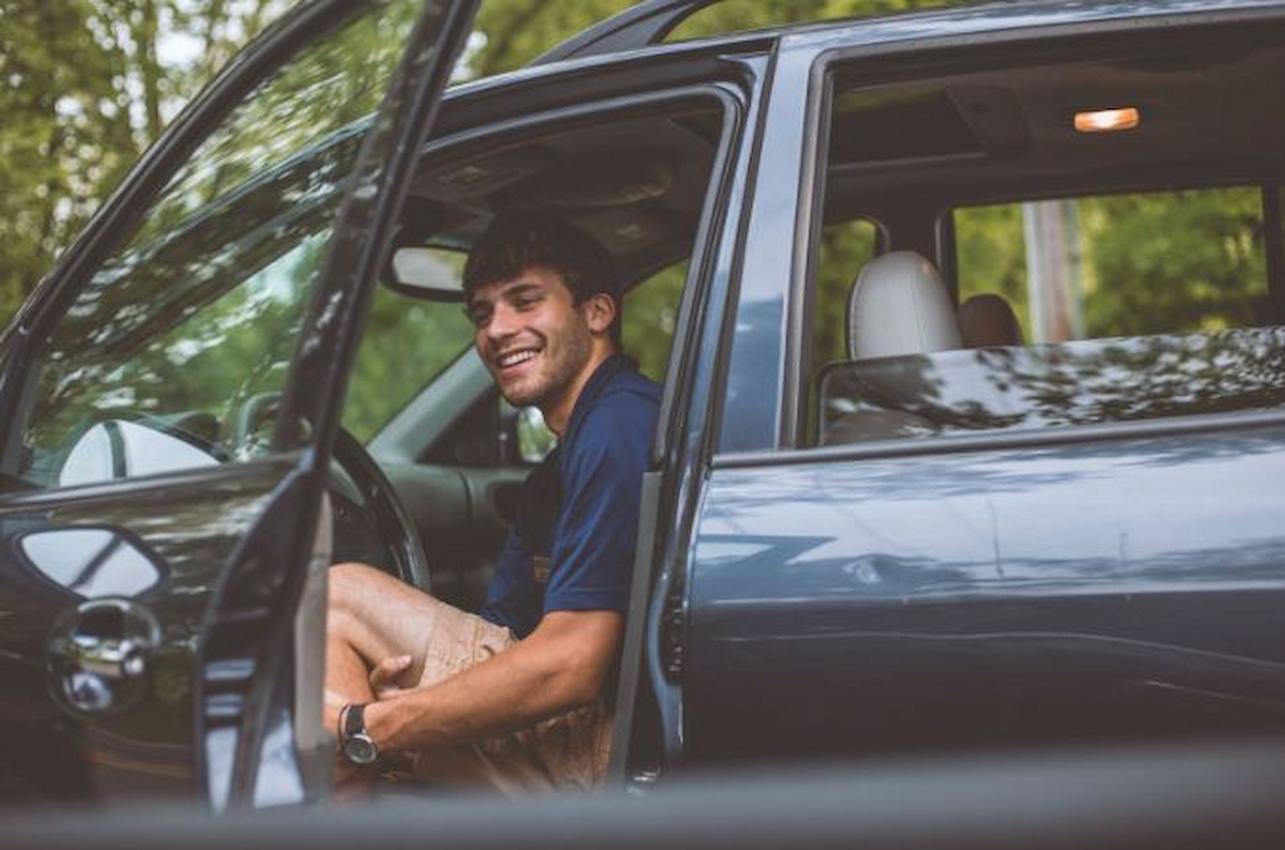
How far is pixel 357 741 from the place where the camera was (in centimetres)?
256

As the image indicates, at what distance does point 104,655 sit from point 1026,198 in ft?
8.36

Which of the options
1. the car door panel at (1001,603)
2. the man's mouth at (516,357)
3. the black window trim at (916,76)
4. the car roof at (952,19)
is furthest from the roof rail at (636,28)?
the car door panel at (1001,603)

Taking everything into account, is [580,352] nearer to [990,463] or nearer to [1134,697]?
[990,463]

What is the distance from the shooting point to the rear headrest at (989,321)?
3297mm

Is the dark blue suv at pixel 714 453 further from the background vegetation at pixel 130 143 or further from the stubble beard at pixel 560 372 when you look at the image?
the background vegetation at pixel 130 143

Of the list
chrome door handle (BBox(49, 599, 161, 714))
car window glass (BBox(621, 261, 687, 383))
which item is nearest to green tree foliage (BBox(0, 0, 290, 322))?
chrome door handle (BBox(49, 599, 161, 714))

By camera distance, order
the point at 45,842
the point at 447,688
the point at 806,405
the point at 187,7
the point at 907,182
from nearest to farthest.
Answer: the point at 45,842, the point at 806,405, the point at 447,688, the point at 907,182, the point at 187,7

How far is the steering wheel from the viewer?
3.23m

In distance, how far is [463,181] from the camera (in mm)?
3041

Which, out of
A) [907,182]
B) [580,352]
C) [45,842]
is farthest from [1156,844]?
[907,182]

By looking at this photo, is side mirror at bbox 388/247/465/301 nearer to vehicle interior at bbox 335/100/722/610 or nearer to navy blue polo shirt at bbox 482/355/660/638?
vehicle interior at bbox 335/100/722/610

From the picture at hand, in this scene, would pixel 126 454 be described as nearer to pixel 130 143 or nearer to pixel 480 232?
pixel 480 232

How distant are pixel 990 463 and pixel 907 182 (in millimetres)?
1692

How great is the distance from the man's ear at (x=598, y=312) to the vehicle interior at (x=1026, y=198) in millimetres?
382
